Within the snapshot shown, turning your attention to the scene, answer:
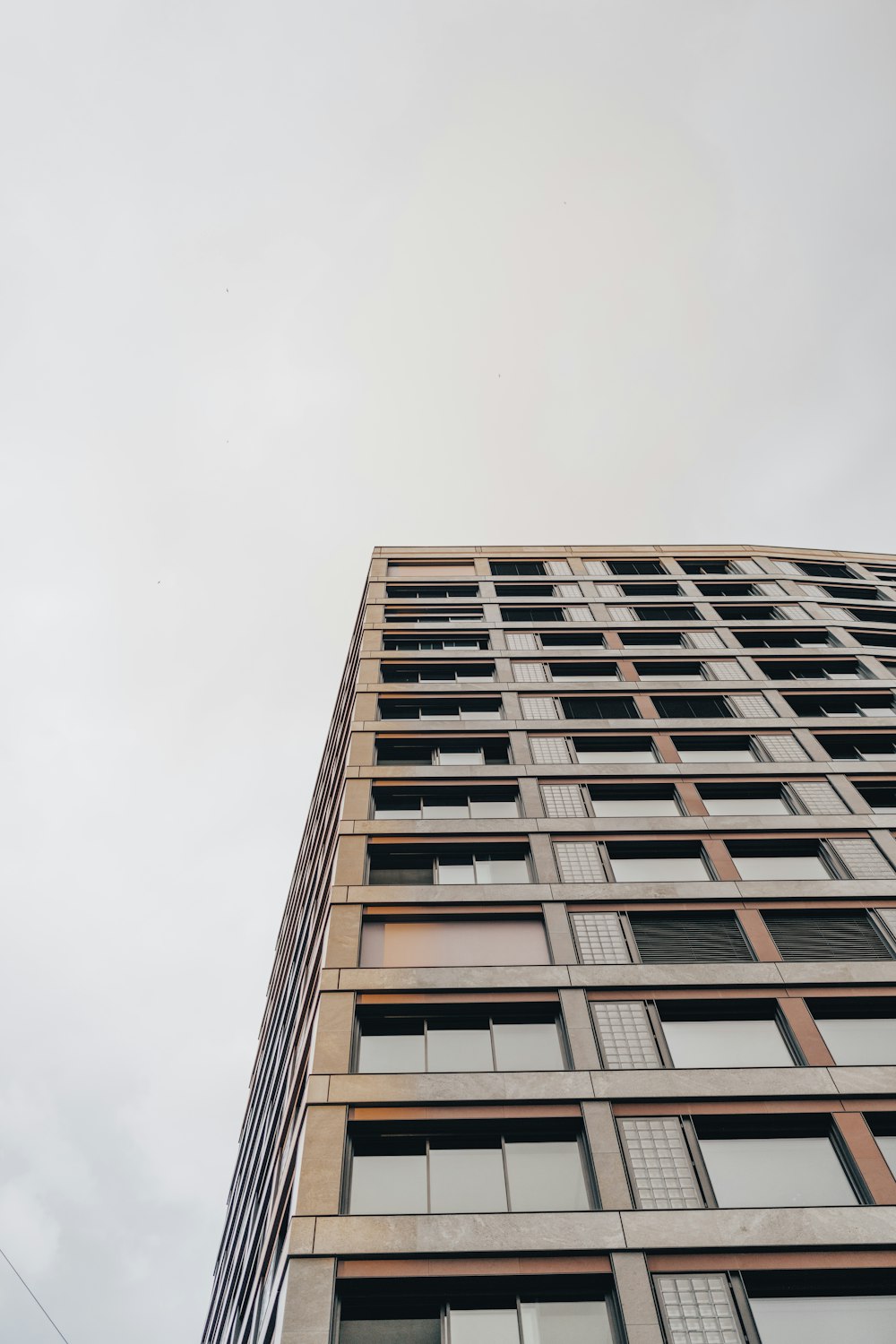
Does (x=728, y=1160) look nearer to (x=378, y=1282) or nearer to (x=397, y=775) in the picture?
(x=378, y=1282)

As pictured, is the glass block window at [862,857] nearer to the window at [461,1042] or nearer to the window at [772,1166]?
the window at [772,1166]

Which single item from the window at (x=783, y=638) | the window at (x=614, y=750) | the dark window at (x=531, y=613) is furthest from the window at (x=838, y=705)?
the dark window at (x=531, y=613)

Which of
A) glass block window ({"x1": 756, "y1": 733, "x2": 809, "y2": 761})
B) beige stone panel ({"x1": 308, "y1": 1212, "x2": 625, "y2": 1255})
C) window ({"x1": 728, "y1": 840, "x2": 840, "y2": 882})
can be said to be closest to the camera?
beige stone panel ({"x1": 308, "y1": 1212, "x2": 625, "y2": 1255})

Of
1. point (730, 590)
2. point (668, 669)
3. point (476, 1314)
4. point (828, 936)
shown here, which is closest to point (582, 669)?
point (668, 669)

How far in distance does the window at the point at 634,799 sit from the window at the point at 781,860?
2211 mm

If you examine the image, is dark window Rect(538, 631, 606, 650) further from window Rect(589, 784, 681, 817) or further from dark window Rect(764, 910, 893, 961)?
dark window Rect(764, 910, 893, 961)

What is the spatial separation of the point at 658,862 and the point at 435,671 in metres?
11.7

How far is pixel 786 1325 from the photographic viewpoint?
14133 millimetres

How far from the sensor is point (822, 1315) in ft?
Result: 46.8

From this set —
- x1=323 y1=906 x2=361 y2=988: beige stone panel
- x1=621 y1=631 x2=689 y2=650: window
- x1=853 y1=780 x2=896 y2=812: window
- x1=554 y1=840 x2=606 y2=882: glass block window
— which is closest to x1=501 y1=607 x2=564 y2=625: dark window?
x1=621 y1=631 x2=689 y2=650: window

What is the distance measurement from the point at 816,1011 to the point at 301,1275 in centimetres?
1196

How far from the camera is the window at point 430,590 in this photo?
38.9 metres

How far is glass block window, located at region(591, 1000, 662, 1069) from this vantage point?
18.2m

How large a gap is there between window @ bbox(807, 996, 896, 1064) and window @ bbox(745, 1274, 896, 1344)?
4.70m
